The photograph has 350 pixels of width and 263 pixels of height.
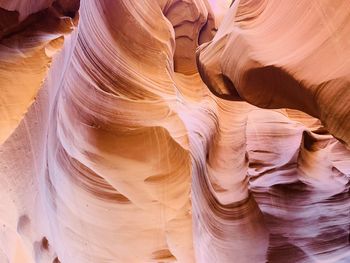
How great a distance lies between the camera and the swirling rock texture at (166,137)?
1.33 m

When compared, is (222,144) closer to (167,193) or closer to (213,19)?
(167,193)

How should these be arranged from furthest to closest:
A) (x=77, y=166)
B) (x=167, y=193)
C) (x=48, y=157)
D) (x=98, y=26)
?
1. (x=98, y=26)
2. (x=167, y=193)
3. (x=77, y=166)
4. (x=48, y=157)

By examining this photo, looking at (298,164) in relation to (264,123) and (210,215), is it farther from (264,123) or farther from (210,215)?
(210,215)

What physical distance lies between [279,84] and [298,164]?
104 cm

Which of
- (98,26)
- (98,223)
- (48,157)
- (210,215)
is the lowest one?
(210,215)

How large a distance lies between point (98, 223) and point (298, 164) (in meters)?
1.12

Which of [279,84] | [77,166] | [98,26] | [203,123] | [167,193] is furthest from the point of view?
[203,123]

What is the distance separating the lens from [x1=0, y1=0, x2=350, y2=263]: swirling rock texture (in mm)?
1327

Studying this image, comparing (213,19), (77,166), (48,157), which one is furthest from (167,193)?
(213,19)

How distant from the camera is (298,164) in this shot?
2.34m

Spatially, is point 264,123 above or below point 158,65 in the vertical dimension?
below

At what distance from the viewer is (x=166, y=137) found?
2.17 metres

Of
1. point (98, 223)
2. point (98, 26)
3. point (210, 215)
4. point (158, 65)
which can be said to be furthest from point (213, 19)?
point (98, 223)

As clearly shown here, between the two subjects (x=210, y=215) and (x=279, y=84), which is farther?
(x=210, y=215)
